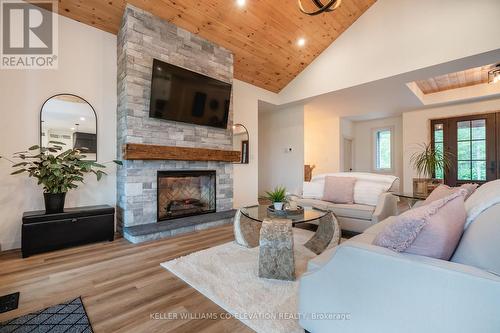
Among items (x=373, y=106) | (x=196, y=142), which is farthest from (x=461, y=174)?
(x=196, y=142)

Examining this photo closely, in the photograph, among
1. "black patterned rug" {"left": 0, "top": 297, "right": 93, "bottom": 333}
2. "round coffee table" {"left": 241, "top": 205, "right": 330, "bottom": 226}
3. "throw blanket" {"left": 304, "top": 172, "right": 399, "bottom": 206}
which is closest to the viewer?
"black patterned rug" {"left": 0, "top": 297, "right": 93, "bottom": 333}

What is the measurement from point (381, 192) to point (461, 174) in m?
3.99

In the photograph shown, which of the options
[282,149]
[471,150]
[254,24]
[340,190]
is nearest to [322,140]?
[282,149]

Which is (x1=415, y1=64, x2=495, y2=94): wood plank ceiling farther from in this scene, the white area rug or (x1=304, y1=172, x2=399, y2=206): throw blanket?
the white area rug

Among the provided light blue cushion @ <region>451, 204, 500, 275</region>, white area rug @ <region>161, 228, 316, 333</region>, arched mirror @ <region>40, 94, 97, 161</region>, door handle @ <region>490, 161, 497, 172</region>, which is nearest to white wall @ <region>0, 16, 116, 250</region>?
arched mirror @ <region>40, 94, 97, 161</region>

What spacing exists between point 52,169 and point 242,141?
341 cm

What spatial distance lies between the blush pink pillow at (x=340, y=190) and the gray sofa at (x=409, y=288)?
2305 mm

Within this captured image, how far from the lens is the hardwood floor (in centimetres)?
149

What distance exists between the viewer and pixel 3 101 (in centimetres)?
270

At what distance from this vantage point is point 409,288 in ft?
3.18

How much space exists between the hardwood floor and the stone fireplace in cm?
54

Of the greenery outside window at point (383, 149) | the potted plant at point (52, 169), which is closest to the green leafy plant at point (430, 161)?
the greenery outside window at point (383, 149)

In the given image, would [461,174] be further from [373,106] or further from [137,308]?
[137,308]

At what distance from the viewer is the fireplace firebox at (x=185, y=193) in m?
3.60
